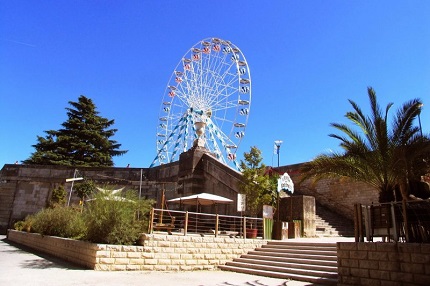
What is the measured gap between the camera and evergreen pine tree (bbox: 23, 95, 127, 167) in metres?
33.9

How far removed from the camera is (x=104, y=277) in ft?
25.5

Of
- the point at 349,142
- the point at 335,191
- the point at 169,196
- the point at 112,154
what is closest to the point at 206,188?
the point at 169,196

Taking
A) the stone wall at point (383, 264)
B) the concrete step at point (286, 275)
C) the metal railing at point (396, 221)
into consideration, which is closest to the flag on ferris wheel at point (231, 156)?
the concrete step at point (286, 275)

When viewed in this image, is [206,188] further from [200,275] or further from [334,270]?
[334,270]

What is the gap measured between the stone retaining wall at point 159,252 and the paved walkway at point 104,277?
36cm

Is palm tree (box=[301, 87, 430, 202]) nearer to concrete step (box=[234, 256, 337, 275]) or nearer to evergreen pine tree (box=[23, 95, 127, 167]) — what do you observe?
concrete step (box=[234, 256, 337, 275])

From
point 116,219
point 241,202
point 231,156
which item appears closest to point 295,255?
point 241,202

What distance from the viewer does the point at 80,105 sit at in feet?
123

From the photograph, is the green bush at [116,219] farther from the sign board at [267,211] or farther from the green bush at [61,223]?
the sign board at [267,211]

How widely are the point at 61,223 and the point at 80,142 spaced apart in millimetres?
23437

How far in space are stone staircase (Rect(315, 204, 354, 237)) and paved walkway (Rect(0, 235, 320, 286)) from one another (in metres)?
6.03

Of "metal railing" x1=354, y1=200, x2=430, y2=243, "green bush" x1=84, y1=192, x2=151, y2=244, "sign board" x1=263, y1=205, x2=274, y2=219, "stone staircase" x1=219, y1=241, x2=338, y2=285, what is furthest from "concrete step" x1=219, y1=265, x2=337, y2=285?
"green bush" x1=84, y1=192, x2=151, y2=244

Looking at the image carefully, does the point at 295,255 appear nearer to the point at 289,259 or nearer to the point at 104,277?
the point at 289,259

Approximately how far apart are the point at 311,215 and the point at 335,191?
13.4 feet
